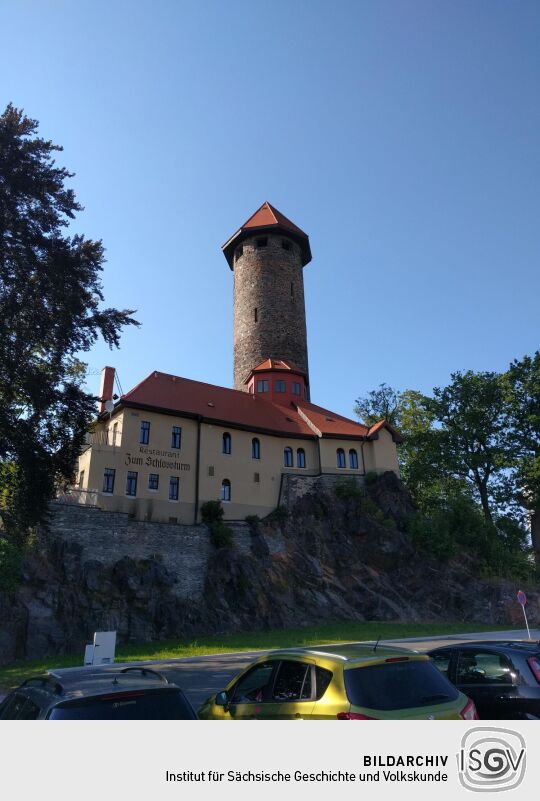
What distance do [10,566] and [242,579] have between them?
1208 centimetres

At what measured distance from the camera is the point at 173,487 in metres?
33.3

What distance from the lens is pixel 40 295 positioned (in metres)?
19.2

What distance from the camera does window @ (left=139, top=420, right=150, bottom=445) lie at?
33062 millimetres

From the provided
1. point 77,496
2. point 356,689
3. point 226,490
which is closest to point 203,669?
point 356,689

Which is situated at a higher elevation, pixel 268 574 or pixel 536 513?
pixel 536 513

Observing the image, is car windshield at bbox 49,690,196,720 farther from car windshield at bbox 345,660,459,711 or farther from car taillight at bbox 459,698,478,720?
car taillight at bbox 459,698,478,720

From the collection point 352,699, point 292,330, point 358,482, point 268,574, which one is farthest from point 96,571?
point 292,330

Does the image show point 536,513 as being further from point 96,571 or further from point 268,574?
point 96,571

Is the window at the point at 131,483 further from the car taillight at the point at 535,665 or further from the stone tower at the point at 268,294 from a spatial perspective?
the car taillight at the point at 535,665

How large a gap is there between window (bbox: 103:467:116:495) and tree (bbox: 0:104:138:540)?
1027 cm

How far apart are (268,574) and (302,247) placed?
122 feet

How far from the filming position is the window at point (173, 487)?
33.1 meters

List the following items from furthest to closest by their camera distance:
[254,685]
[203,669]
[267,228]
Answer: [267,228] → [203,669] → [254,685]

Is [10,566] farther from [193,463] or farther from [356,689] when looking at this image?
[356,689]
